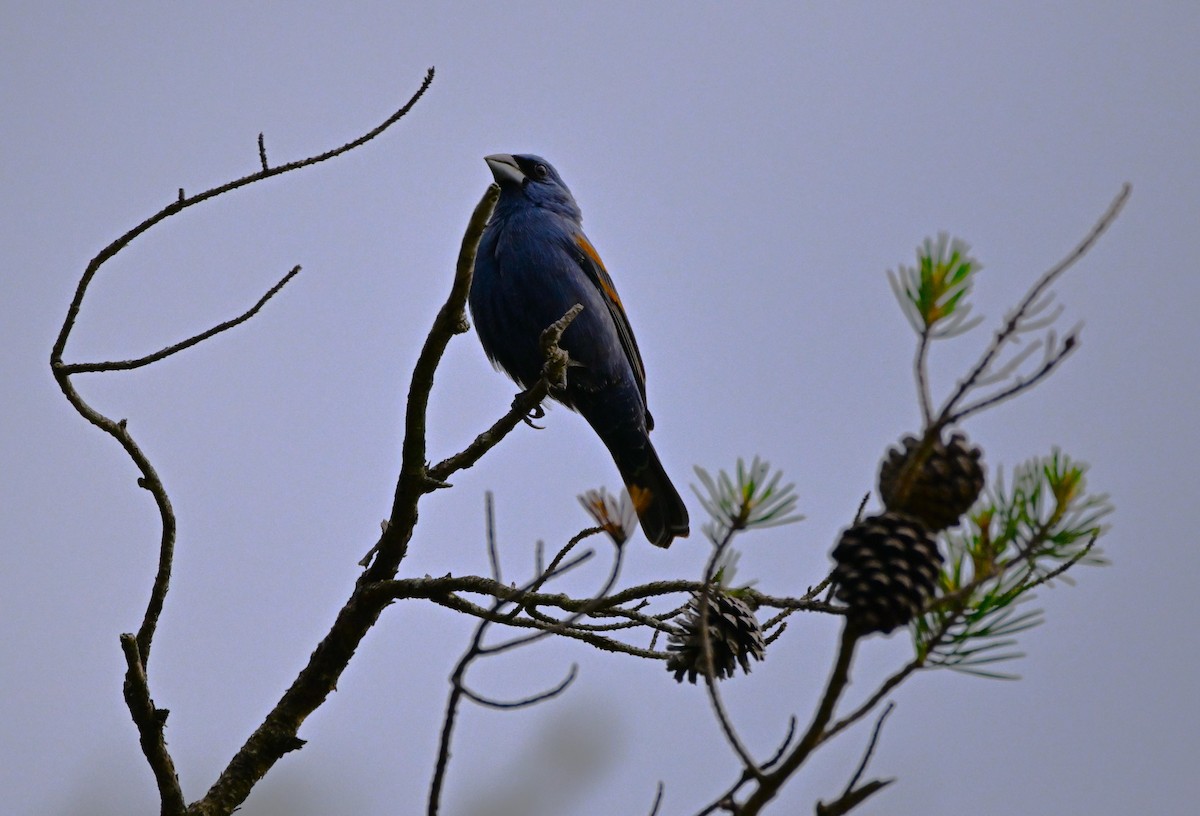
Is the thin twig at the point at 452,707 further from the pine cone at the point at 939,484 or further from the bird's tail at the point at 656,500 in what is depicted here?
the bird's tail at the point at 656,500

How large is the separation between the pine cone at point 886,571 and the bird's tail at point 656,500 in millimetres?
3953

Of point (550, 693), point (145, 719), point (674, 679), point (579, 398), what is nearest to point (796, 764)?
point (550, 693)

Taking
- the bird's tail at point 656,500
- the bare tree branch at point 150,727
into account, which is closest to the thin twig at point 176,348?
the bare tree branch at point 150,727

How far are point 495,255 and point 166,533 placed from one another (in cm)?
282

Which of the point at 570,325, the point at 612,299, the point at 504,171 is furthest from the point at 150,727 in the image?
the point at 504,171

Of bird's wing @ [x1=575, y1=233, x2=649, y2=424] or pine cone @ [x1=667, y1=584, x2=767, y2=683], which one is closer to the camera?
pine cone @ [x1=667, y1=584, x2=767, y2=683]

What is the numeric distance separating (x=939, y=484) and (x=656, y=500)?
4198 millimetres

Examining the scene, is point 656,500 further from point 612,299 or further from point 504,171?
point 504,171

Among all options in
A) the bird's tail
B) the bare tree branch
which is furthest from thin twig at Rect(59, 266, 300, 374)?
the bird's tail

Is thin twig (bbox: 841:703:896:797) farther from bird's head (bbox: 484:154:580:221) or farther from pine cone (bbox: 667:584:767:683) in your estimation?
bird's head (bbox: 484:154:580:221)

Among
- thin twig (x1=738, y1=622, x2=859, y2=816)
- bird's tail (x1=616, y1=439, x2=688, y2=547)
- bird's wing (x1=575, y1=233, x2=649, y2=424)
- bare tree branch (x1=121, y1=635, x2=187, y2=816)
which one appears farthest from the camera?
bird's wing (x1=575, y1=233, x2=649, y2=424)

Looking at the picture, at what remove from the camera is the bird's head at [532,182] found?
6457mm

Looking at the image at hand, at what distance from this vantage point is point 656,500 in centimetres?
616

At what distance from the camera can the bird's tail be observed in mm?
6062
